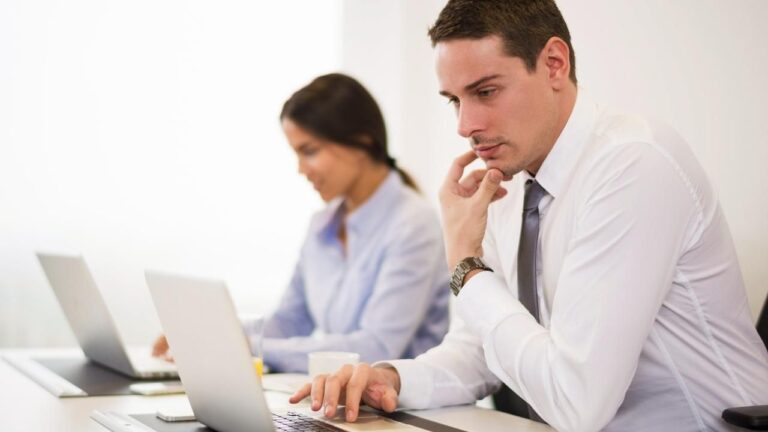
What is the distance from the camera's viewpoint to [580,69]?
257cm

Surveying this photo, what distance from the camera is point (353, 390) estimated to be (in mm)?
1521

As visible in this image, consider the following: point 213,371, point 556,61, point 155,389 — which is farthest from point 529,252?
point 155,389

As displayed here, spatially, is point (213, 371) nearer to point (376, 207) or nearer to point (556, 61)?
point (556, 61)

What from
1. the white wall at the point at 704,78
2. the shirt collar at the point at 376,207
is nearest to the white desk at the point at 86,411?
the white wall at the point at 704,78

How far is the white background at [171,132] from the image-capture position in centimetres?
341

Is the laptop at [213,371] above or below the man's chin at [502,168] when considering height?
below

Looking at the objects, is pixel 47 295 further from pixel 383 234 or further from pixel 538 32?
pixel 538 32

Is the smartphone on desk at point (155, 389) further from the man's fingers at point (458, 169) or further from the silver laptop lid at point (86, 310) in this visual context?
the man's fingers at point (458, 169)

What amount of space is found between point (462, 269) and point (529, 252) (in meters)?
0.14

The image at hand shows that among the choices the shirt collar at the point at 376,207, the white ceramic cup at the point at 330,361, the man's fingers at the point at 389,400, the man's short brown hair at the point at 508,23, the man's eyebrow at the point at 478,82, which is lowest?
the man's fingers at the point at 389,400

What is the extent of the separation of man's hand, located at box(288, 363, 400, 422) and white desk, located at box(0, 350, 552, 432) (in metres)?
0.07

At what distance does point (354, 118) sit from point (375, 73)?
1287mm

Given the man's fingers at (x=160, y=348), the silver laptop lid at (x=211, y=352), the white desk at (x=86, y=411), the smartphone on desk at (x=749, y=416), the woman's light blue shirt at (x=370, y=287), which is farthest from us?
the woman's light blue shirt at (x=370, y=287)

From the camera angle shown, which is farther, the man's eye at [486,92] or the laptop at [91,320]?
the laptop at [91,320]
